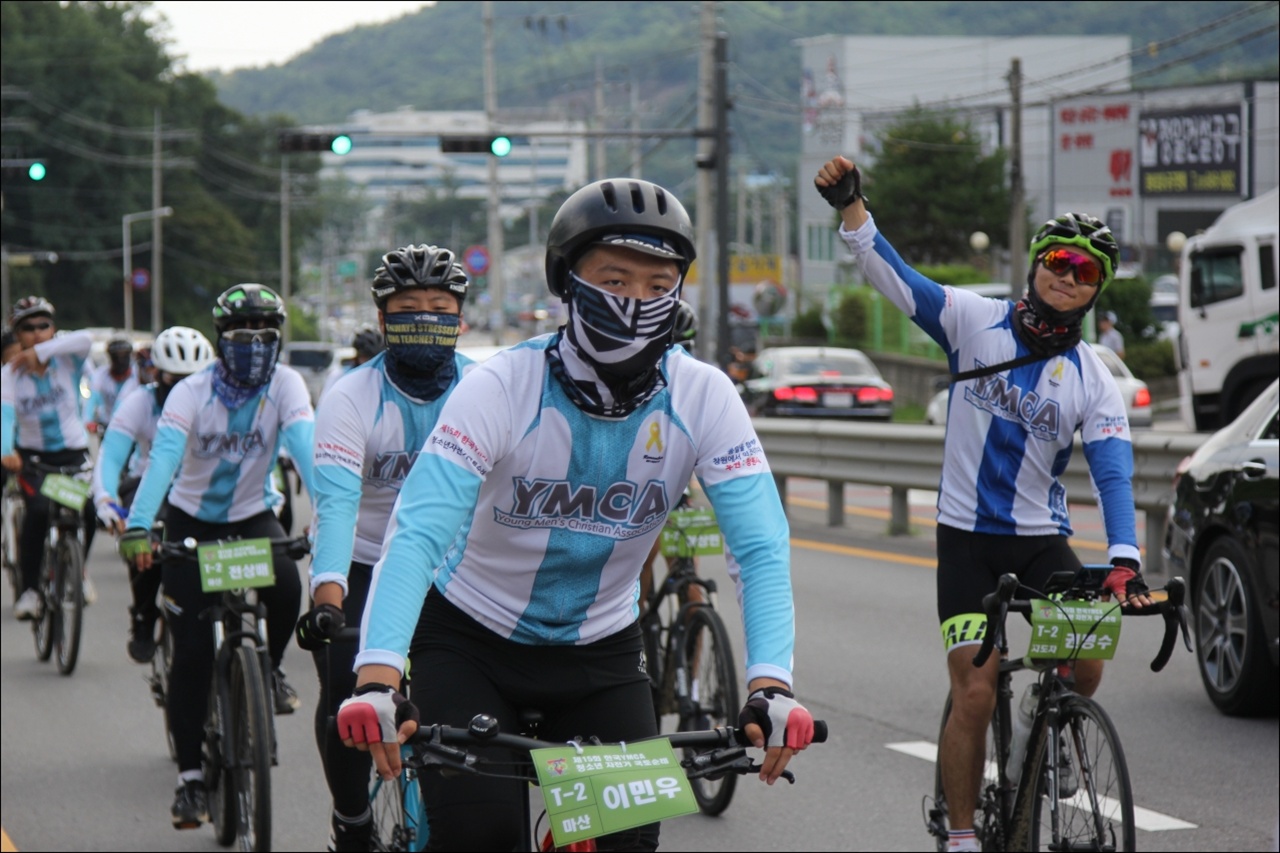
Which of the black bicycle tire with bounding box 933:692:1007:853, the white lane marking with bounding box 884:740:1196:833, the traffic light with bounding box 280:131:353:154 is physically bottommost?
the white lane marking with bounding box 884:740:1196:833

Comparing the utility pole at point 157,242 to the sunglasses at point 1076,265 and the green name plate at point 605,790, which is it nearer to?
the sunglasses at point 1076,265

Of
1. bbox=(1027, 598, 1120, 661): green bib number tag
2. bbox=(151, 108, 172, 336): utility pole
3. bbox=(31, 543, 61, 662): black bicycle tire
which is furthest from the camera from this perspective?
bbox=(151, 108, 172, 336): utility pole

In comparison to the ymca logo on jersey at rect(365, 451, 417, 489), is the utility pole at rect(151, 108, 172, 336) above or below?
above

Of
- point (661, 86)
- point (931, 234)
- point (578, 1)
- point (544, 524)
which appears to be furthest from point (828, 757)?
point (661, 86)

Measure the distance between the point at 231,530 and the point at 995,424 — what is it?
3140 millimetres

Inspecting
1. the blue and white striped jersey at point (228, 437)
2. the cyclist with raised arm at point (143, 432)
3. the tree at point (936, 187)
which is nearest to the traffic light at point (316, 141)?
the cyclist with raised arm at point (143, 432)

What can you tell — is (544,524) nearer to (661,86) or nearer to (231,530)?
(231,530)

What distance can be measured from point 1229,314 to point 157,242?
65913 mm

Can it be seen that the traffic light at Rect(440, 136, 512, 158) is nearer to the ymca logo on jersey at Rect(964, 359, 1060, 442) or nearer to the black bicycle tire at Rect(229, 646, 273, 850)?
the black bicycle tire at Rect(229, 646, 273, 850)

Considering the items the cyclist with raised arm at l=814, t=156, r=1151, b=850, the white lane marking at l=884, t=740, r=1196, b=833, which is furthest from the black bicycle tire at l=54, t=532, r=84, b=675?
the cyclist with raised arm at l=814, t=156, r=1151, b=850

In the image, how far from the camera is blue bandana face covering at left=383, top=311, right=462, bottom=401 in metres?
5.60

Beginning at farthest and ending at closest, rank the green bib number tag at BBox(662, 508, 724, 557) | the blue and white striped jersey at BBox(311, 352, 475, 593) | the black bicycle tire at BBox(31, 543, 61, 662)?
the black bicycle tire at BBox(31, 543, 61, 662) → the green bib number tag at BBox(662, 508, 724, 557) → the blue and white striped jersey at BBox(311, 352, 475, 593)

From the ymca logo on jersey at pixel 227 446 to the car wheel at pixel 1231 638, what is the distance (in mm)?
4388

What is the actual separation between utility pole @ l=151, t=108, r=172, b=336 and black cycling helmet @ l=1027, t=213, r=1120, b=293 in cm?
7591
